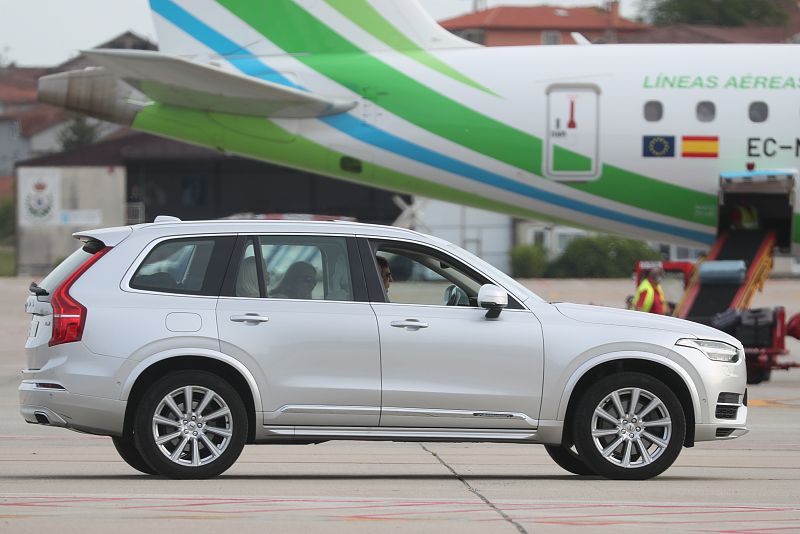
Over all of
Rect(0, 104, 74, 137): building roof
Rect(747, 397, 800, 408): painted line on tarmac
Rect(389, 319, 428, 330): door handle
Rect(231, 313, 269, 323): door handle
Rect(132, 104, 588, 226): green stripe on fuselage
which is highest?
Rect(0, 104, 74, 137): building roof

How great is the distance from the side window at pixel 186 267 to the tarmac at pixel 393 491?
4.19ft

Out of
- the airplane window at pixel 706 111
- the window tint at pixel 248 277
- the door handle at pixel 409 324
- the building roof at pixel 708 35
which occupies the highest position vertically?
the building roof at pixel 708 35

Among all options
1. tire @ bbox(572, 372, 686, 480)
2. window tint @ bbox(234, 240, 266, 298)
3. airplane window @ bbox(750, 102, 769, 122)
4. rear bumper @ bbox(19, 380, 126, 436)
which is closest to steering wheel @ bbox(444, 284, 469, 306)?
tire @ bbox(572, 372, 686, 480)

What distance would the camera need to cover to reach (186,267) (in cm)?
1046

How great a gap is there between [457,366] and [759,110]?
43.6 feet

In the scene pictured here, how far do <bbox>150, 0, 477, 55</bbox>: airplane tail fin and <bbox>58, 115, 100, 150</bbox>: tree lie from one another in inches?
2992

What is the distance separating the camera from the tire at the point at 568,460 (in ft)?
36.7

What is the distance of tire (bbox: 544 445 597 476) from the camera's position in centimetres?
1120

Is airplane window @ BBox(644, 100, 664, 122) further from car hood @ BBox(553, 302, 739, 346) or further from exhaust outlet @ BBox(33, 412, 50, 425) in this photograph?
exhaust outlet @ BBox(33, 412, 50, 425)

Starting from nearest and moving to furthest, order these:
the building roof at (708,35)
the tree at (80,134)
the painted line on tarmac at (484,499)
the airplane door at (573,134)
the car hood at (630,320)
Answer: the painted line on tarmac at (484,499) → the car hood at (630,320) → the airplane door at (573,134) → the building roof at (708,35) → the tree at (80,134)

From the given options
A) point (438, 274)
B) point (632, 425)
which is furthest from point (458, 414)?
point (632, 425)

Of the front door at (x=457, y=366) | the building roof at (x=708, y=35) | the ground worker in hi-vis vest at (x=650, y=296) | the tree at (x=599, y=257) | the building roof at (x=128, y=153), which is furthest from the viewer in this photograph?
the building roof at (x=708, y=35)

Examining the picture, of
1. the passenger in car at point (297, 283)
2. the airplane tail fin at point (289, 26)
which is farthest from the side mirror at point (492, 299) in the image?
the airplane tail fin at point (289, 26)

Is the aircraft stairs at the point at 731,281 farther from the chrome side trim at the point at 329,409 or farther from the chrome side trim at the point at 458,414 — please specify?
the chrome side trim at the point at 329,409
